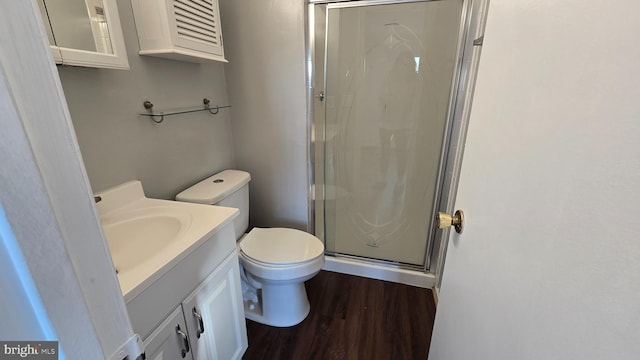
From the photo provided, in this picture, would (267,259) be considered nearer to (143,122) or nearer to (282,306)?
(282,306)

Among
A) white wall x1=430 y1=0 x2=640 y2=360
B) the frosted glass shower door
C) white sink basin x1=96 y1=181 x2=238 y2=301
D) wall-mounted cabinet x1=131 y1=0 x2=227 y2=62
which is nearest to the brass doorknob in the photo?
white wall x1=430 y1=0 x2=640 y2=360

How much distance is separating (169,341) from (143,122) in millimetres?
902

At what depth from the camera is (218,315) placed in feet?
3.45

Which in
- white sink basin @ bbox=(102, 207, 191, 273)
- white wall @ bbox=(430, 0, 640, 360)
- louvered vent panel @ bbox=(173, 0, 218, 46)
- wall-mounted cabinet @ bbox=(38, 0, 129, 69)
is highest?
louvered vent panel @ bbox=(173, 0, 218, 46)

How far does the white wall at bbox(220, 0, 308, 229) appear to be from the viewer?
63.9 inches

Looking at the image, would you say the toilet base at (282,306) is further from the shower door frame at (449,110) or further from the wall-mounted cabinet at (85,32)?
the wall-mounted cabinet at (85,32)

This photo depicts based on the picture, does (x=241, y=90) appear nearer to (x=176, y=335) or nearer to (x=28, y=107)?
(x=176, y=335)

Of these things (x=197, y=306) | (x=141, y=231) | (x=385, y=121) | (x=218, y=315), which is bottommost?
(x=218, y=315)

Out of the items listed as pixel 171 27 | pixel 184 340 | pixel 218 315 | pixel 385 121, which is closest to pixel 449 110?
pixel 385 121

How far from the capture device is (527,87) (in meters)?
0.46

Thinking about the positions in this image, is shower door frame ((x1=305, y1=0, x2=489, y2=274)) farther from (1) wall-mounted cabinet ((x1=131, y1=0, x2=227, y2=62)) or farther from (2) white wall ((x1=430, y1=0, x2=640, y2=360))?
(2) white wall ((x1=430, y1=0, x2=640, y2=360))

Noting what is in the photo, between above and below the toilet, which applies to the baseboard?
below

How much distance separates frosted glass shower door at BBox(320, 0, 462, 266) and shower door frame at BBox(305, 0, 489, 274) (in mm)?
36

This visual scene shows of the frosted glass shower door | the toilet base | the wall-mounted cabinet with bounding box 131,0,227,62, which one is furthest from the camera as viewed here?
the frosted glass shower door
